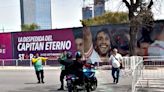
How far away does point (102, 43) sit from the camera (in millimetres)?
40031

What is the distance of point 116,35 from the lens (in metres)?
39.0

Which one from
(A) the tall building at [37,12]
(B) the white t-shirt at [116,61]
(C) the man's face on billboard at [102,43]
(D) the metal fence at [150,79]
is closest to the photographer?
(D) the metal fence at [150,79]

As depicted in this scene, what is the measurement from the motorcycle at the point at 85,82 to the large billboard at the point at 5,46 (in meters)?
30.2

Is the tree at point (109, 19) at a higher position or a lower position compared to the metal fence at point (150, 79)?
higher

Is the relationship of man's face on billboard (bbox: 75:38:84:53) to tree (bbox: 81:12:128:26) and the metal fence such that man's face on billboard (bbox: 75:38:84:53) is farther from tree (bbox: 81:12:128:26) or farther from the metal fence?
tree (bbox: 81:12:128:26)

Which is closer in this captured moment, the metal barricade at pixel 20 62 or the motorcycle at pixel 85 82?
the motorcycle at pixel 85 82

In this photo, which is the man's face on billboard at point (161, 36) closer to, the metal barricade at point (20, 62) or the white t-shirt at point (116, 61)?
the metal barricade at point (20, 62)

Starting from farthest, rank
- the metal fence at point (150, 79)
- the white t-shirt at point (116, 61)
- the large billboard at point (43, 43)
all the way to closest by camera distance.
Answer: the large billboard at point (43, 43) → the white t-shirt at point (116, 61) → the metal fence at point (150, 79)

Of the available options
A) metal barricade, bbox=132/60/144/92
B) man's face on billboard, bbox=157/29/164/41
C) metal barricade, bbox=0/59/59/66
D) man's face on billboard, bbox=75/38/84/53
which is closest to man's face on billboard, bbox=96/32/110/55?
man's face on billboard, bbox=75/38/84/53

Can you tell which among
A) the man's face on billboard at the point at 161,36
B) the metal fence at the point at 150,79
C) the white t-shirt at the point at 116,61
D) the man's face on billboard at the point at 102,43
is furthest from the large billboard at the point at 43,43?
the metal fence at the point at 150,79

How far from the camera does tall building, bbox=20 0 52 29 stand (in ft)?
397

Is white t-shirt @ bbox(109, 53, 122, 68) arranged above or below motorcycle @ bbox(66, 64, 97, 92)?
above

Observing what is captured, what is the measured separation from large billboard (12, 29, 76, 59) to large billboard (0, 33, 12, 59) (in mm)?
578

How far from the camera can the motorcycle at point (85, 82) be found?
17016mm
